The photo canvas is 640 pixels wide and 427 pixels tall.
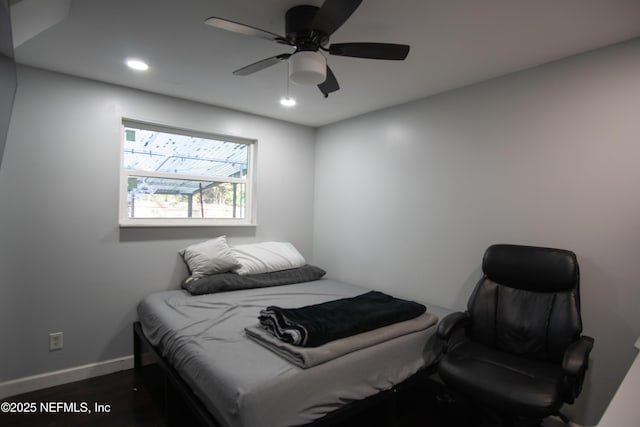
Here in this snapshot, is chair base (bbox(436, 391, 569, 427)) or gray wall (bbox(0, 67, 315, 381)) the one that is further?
gray wall (bbox(0, 67, 315, 381))

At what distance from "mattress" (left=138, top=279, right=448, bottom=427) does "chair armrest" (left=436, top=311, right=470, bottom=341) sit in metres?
0.14

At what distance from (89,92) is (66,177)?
2.33 ft

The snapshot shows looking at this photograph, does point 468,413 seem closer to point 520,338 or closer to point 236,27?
point 520,338

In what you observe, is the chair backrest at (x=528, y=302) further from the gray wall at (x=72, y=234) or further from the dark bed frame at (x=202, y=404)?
the gray wall at (x=72, y=234)

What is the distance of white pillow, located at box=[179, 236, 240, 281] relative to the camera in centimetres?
306

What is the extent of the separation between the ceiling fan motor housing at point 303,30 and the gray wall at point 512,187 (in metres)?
1.54

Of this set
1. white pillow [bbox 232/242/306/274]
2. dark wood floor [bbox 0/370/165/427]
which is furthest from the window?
dark wood floor [bbox 0/370/165/427]

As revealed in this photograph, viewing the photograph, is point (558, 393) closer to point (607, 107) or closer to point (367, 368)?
point (367, 368)

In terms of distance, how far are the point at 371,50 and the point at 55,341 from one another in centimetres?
308

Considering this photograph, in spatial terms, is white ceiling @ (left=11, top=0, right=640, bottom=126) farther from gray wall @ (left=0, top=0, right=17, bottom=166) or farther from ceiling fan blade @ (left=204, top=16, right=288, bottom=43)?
gray wall @ (left=0, top=0, right=17, bottom=166)

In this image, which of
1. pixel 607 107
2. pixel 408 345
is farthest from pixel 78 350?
pixel 607 107

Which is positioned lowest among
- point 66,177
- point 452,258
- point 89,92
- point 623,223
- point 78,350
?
point 78,350

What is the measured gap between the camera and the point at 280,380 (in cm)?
153

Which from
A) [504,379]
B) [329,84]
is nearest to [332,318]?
[504,379]
